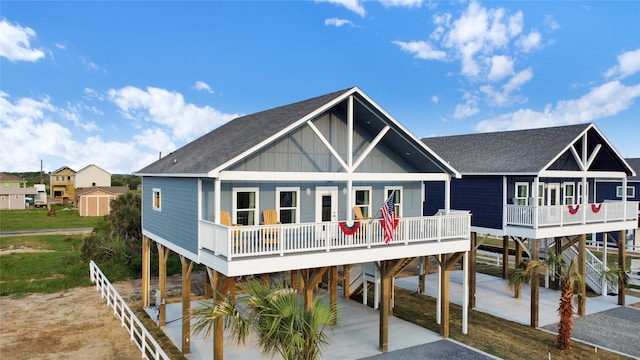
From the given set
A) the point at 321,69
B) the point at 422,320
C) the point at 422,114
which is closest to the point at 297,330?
the point at 422,320

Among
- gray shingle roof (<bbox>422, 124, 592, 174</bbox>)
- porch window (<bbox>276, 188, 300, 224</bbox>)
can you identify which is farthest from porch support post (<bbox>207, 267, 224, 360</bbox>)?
gray shingle roof (<bbox>422, 124, 592, 174</bbox>)

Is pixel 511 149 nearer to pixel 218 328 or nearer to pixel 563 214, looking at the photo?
pixel 563 214

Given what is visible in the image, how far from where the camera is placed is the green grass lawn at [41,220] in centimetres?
4681

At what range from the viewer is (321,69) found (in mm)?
39219

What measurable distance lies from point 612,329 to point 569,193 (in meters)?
7.80

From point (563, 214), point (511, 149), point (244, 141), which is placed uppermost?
point (511, 149)

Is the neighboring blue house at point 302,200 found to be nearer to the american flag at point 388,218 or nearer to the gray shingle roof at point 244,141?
the gray shingle roof at point 244,141

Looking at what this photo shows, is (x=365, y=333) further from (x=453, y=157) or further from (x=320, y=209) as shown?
(x=453, y=157)

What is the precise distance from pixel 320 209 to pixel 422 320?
20.7 feet

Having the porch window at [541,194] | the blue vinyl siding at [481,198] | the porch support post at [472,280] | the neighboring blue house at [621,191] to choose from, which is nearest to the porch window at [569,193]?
the porch window at [541,194]

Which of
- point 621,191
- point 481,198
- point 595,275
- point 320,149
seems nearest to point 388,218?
point 320,149

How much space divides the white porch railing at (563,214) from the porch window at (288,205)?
9.23m

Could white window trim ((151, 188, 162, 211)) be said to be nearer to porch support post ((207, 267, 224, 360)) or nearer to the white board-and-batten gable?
the white board-and-batten gable

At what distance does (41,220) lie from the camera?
5259 cm
